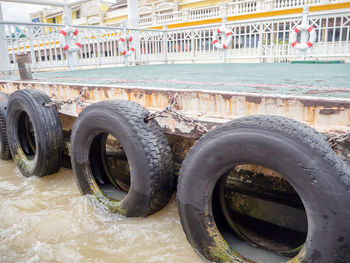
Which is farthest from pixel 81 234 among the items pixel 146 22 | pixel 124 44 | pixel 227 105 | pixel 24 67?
pixel 146 22

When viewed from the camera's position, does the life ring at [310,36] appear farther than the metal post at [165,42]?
No

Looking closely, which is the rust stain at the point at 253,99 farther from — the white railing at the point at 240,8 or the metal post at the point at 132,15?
the white railing at the point at 240,8

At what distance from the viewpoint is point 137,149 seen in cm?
171

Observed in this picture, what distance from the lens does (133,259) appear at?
5.42ft

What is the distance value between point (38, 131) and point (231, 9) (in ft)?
61.6

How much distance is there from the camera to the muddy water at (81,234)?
66.7 inches

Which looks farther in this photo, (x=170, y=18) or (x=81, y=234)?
(x=170, y=18)

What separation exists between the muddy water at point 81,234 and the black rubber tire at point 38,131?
366mm

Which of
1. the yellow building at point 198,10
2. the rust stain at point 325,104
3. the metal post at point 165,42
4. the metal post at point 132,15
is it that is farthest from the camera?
the yellow building at point 198,10

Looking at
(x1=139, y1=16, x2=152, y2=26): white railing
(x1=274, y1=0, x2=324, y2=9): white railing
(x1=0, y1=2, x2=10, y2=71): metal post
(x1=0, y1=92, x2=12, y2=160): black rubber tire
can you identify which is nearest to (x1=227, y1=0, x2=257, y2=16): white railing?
(x1=274, y1=0, x2=324, y2=9): white railing

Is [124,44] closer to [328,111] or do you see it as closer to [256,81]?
[256,81]

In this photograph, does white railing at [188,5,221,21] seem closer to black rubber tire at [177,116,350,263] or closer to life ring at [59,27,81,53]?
life ring at [59,27,81,53]

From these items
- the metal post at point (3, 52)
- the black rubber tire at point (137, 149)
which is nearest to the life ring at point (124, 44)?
the metal post at point (3, 52)

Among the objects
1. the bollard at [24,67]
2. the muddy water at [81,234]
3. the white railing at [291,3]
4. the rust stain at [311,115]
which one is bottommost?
the muddy water at [81,234]
